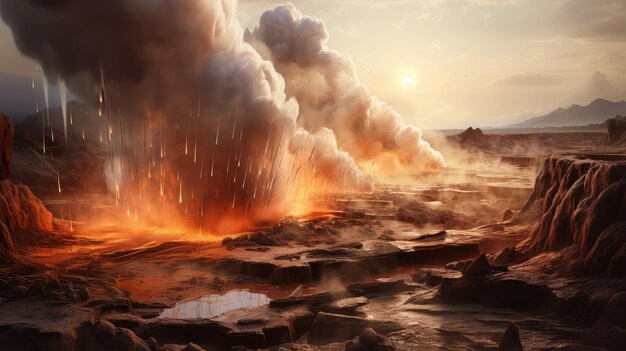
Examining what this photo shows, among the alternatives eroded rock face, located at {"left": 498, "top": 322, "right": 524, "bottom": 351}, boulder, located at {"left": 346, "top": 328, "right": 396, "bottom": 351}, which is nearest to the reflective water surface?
boulder, located at {"left": 346, "top": 328, "right": 396, "bottom": 351}

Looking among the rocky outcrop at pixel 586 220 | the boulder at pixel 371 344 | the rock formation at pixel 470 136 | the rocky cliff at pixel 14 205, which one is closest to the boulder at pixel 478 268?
the rocky outcrop at pixel 586 220

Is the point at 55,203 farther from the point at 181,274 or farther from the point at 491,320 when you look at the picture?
the point at 491,320

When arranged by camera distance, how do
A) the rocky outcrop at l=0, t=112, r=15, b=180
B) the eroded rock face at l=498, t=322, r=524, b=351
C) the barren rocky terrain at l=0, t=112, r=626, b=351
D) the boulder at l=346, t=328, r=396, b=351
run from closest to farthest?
the eroded rock face at l=498, t=322, r=524, b=351
the boulder at l=346, t=328, r=396, b=351
the barren rocky terrain at l=0, t=112, r=626, b=351
the rocky outcrop at l=0, t=112, r=15, b=180

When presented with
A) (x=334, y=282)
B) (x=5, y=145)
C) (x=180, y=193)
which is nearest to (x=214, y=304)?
(x=334, y=282)

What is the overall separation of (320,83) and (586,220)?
33.9 metres

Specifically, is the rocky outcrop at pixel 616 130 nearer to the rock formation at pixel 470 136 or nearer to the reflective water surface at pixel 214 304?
the rock formation at pixel 470 136

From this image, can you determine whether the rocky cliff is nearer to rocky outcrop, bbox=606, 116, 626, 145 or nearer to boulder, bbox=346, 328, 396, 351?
boulder, bbox=346, 328, 396, 351

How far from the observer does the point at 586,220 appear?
10.2 m

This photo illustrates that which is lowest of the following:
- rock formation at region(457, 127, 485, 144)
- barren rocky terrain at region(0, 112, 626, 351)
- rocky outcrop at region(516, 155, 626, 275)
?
barren rocky terrain at region(0, 112, 626, 351)

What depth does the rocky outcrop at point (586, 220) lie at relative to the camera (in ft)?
31.0

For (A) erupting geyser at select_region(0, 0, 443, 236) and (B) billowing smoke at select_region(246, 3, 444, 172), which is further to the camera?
(B) billowing smoke at select_region(246, 3, 444, 172)

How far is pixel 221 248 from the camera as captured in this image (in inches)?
664

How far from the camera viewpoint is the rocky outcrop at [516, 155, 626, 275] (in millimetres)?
9461

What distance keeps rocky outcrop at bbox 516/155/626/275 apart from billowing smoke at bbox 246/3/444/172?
28.3 meters
